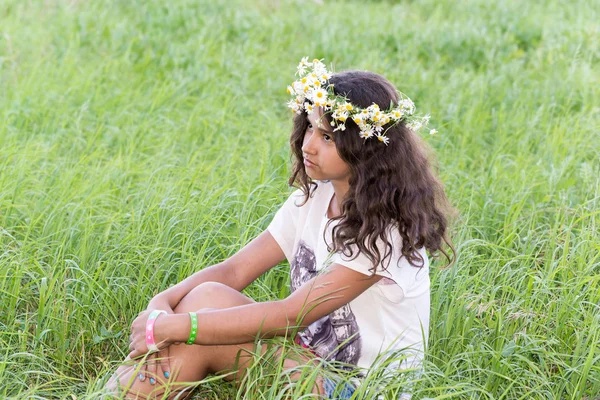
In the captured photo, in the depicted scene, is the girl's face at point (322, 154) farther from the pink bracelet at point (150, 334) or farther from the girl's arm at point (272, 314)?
the pink bracelet at point (150, 334)

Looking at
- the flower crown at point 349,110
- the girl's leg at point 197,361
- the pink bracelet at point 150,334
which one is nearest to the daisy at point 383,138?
the flower crown at point 349,110

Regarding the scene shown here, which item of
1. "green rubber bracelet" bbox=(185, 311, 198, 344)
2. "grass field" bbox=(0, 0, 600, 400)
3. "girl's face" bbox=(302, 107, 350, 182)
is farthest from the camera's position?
"grass field" bbox=(0, 0, 600, 400)

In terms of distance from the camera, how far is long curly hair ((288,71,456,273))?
2.22m

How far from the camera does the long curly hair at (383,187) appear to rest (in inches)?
87.3

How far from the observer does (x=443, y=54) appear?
5.96m

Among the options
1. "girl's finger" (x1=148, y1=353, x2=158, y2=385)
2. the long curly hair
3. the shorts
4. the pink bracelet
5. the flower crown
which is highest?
the flower crown

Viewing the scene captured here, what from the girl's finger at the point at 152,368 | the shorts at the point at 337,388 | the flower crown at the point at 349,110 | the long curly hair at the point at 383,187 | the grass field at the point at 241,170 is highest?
the flower crown at the point at 349,110

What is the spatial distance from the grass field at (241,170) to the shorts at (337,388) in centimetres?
7

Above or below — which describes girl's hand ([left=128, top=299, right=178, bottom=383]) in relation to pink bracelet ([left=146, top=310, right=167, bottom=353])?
below

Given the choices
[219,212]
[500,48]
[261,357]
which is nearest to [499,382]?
[261,357]

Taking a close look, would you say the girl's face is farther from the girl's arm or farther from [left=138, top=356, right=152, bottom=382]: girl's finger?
[left=138, top=356, right=152, bottom=382]: girl's finger

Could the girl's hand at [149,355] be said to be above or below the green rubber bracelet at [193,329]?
below

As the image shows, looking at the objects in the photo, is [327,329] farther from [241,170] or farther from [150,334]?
[241,170]

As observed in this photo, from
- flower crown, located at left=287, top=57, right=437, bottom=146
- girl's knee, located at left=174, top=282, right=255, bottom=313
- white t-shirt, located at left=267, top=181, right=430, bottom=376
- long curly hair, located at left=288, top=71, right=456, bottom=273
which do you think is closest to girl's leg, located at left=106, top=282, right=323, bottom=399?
girl's knee, located at left=174, top=282, right=255, bottom=313
